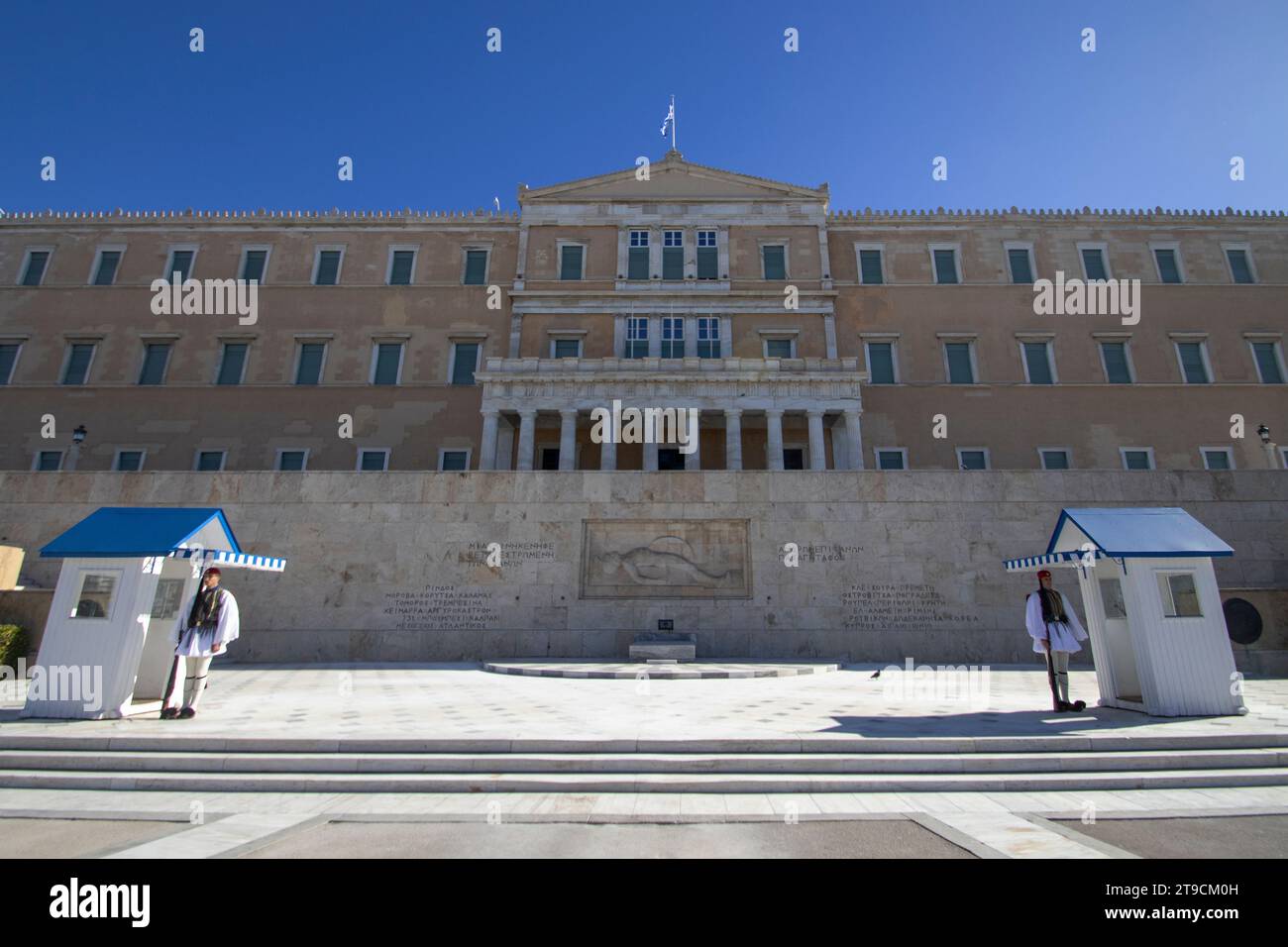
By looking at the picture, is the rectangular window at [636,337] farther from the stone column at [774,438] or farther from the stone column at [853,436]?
the stone column at [853,436]

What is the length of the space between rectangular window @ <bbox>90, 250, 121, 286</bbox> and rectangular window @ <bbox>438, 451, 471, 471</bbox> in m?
19.7

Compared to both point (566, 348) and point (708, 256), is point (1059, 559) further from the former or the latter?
point (708, 256)

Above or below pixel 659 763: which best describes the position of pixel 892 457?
above

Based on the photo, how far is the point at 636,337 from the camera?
31672 millimetres

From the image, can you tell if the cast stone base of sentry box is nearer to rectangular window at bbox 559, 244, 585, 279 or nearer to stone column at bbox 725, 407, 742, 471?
stone column at bbox 725, 407, 742, 471

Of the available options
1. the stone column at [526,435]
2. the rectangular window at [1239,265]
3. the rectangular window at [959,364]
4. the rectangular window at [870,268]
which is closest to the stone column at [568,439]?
the stone column at [526,435]

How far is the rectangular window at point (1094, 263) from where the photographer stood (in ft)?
108

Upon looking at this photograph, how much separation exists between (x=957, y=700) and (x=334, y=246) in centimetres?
3528

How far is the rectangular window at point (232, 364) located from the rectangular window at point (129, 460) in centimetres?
466

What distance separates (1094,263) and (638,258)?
22942 millimetres

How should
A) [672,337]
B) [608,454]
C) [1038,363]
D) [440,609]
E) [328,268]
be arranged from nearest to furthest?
[440,609], [608,454], [1038,363], [672,337], [328,268]

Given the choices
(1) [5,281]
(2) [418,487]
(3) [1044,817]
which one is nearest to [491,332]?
(2) [418,487]

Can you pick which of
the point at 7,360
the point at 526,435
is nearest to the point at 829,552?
the point at 526,435
